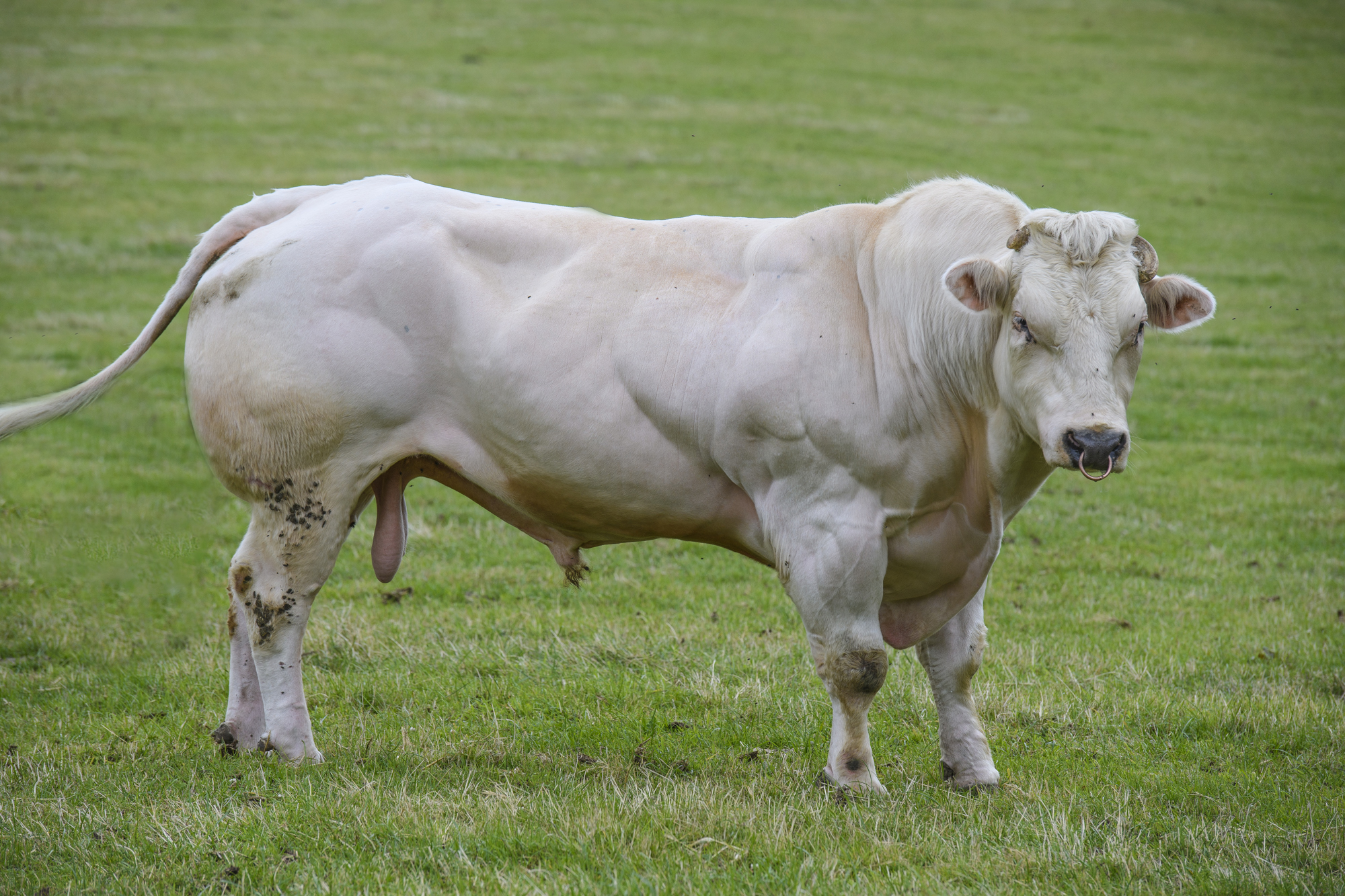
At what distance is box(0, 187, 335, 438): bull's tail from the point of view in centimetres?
574

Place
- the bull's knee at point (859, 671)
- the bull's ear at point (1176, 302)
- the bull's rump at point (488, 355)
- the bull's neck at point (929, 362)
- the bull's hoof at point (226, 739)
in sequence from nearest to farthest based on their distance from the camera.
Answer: the bull's ear at point (1176, 302)
the bull's neck at point (929, 362)
the bull's knee at point (859, 671)
the bull's rump at point (488, 355)
the bull's hoof at point (226, 739)

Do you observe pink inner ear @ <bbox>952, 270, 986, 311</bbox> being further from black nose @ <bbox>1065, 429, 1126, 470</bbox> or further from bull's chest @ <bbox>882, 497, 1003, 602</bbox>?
bull's chest @ <bbox>882, 497, 1003, 602</bbox>

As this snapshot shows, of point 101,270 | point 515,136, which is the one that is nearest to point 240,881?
point 101,270

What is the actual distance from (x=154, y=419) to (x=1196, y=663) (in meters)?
9.41

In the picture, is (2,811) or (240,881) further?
(2,811)

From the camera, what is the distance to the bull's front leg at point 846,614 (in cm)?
514

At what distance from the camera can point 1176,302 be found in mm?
4918

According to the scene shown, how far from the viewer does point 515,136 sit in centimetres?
2634

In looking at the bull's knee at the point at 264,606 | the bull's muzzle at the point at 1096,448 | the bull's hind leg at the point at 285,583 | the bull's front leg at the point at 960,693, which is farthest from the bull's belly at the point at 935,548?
the bull's knee at the point at 264,606

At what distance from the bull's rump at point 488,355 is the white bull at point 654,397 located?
1 cm

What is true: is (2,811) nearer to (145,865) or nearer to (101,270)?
(145,865)

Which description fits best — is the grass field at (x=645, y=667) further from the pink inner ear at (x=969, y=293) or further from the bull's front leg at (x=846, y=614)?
the pink inner ear at (x=969, y=293)

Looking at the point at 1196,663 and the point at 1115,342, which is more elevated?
the point at 1115,342

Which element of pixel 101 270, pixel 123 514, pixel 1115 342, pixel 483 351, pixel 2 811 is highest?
pixel 1115 342
